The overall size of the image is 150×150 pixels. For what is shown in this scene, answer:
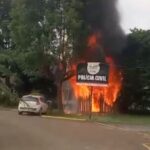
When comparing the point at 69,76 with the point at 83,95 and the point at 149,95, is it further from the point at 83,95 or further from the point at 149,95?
the point at 149,95

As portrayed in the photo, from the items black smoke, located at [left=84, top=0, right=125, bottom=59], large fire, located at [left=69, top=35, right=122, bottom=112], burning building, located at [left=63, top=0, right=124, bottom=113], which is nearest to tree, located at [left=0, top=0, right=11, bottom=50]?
burning building, located at [left=63, top=0, right=124, bottom=113]

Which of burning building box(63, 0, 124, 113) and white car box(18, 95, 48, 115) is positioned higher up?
burning building box(63, 0, 124, 113)

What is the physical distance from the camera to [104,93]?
51812mm

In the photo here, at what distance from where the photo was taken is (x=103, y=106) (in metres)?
51.9

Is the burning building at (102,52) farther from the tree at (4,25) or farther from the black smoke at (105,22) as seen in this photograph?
the tree at (4,25)

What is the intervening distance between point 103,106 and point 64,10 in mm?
10044

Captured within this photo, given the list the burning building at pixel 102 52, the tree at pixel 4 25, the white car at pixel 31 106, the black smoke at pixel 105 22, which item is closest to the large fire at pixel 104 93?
the burning building at pixel 102 52

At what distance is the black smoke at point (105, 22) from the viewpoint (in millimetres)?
48231

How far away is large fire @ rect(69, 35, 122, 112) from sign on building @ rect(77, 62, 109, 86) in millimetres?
8643

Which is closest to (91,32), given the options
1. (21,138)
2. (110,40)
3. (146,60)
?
(110,40)

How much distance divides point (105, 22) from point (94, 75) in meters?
9.23

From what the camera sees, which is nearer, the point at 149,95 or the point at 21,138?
the point at 21,138

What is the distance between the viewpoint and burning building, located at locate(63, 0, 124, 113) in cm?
4853

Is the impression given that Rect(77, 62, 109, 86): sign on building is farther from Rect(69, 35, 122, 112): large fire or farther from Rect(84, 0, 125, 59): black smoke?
Rect(69, 35, 122, 112): large fire
